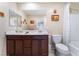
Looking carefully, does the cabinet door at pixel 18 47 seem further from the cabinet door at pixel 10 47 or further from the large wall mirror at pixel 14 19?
the large wall mirror at pixel 14 19

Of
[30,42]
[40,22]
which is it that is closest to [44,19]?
[40,22]

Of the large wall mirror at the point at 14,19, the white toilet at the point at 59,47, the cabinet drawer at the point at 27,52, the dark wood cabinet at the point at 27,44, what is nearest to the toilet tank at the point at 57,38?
the white toilet at the point at 59,47

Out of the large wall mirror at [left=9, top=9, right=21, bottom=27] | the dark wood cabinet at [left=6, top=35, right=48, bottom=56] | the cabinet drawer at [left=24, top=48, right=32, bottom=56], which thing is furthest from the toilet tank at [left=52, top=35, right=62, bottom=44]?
the large wall mirror at [left=9, top=9, right=21, bottom=27]

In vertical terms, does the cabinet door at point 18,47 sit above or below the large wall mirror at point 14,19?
below

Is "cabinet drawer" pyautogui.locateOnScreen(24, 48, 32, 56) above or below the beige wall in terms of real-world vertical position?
below

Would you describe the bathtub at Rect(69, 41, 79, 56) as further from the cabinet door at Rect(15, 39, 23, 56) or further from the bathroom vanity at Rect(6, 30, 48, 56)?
the cabinet door at Rect(15, 39, 23, 56)

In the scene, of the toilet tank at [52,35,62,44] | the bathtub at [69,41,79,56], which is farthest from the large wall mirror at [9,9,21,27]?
the bathtub at [69,41,79,56]

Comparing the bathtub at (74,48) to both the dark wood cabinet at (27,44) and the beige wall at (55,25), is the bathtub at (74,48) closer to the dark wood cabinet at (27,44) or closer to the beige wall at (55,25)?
the beige wall at (55,25)

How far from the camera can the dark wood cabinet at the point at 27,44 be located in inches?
65.2

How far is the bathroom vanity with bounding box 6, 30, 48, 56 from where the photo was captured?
1653mm

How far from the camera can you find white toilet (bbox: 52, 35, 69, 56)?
5.34ft

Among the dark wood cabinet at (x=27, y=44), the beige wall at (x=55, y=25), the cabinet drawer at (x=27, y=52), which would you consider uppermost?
the beige wall at (x=55, y=25)

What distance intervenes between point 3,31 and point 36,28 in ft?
1.46

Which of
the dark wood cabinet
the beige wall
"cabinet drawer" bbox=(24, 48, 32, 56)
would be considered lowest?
"cabinet drawer" bbox=(24, 48, 32, 56)
